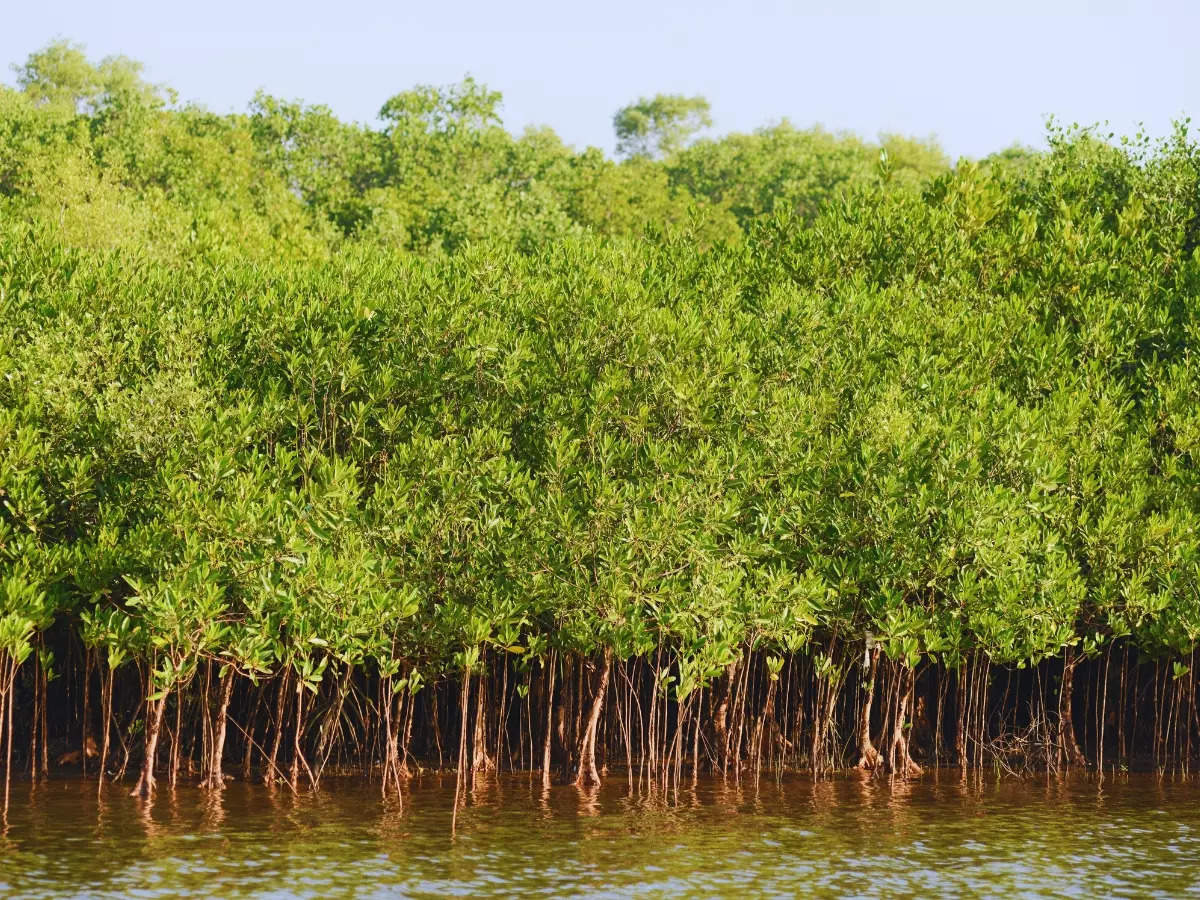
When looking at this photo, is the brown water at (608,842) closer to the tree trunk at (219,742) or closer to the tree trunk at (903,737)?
the tree trunk at (219,742)

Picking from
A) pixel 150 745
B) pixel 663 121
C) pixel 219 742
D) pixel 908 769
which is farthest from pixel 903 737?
pixel 663 121

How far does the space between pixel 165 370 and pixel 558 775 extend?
902 cm

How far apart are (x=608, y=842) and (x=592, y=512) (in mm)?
5048

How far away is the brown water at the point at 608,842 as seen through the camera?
15703mm

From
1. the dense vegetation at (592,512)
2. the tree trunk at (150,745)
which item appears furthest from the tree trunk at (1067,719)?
the tree trunk at (150,745)

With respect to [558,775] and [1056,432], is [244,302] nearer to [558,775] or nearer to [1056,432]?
[558,775]

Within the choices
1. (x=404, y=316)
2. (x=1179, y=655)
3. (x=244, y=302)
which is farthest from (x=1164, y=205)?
(x=244, y=302)

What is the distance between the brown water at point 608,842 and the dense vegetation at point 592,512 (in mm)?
1129

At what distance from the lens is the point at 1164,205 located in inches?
1268

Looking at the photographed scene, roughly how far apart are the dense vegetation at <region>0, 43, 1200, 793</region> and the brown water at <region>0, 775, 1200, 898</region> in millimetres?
1129

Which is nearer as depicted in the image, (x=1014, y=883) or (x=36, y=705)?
(x=1014, y=883)

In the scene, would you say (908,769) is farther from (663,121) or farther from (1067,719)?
(663,121)

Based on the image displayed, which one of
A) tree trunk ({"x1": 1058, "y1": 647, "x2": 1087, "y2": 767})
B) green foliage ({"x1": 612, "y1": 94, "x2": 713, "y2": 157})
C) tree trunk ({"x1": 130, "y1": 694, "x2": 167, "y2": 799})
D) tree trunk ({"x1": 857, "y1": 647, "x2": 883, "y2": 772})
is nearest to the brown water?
tree trunk ({"x1": 130, "y1": 694, "x2": 167, "y2": 799})

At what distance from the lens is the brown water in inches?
618
